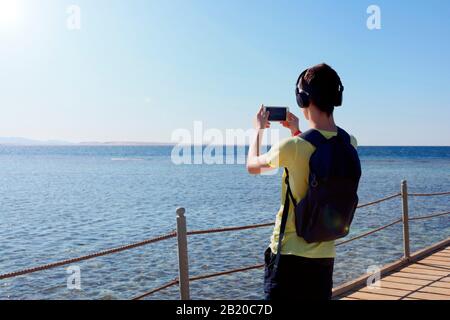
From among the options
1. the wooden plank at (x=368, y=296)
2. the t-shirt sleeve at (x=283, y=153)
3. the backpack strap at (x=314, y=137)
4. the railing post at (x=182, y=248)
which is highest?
the backpack strap at (x=314, y=137)

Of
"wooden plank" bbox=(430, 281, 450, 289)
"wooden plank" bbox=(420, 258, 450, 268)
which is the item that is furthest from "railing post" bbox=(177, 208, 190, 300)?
"wooden plank" bbox=(420, 258, 450, 268)

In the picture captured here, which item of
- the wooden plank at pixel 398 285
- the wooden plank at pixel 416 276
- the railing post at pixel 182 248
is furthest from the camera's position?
the wooden plank at pixel 416 276

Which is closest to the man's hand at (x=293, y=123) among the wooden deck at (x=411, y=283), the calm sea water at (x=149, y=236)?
the wooden deck at (x=411, y=283)

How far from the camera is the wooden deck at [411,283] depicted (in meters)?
5.87

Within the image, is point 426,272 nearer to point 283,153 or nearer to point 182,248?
point 182,248

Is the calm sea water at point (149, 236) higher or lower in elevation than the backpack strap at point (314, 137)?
lower

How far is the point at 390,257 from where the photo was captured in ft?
44.8

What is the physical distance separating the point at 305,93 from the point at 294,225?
652 millimetres

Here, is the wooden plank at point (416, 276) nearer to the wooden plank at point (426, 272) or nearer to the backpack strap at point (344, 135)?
the wooden plank at point (426, 272)

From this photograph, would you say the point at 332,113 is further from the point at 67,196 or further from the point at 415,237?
the point at 67,196

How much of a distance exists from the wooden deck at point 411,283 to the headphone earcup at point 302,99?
13.4ft
